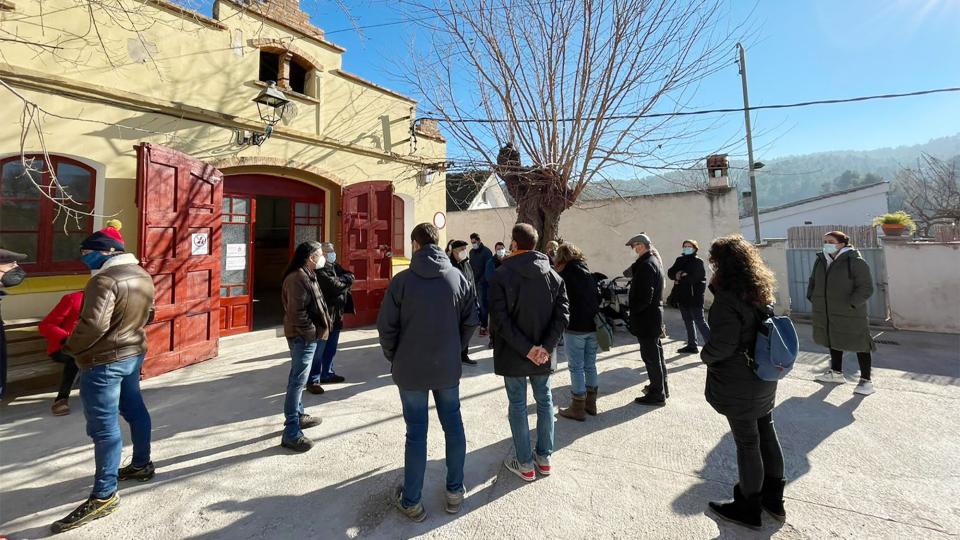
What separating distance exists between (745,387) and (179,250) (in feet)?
21.0

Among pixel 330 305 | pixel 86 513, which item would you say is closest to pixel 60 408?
pixel 86 513

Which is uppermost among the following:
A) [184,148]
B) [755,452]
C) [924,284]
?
[184,148]

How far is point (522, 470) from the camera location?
8.66ft

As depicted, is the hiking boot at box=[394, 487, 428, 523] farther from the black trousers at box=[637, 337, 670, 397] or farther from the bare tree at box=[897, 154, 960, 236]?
the bare tree at box=[897, 154, 960, 236]

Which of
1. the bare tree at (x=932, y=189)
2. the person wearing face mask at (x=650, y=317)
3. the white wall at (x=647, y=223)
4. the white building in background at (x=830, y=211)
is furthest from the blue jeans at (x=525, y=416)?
Answer: the bare tree at (x=932, y=189)

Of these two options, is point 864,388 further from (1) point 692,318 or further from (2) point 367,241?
(2) point 367,241

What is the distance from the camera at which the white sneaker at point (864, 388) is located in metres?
4.11

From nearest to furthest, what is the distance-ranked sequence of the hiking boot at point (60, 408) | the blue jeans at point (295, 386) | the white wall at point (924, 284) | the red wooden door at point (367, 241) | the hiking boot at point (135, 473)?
the hiking boot at point (135, 473), the blue jeans at point (295, 386), the hiking boot at point (60, 408), the white wall at point (924, 284), the red wooden door at point (367, 241)

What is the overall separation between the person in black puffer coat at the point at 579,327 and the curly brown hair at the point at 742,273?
1.23 meters

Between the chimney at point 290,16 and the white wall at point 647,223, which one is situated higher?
the chimney at point 290,16

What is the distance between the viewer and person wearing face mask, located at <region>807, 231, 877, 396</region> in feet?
13.4

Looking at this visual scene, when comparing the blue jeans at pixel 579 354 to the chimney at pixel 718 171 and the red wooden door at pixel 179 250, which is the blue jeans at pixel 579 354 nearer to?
the red wooden door at pixel 179 250

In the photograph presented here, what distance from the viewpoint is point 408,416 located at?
7.50 ft

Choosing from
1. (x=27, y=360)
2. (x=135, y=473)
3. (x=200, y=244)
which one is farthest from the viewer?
(x=200, y=244)
